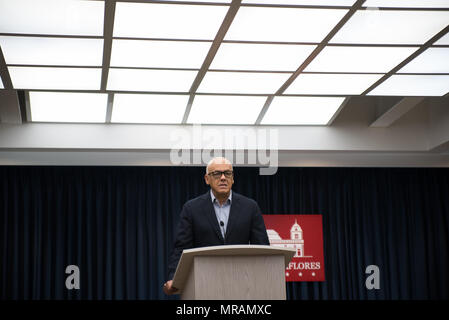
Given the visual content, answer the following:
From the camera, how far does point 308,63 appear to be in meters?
6.80

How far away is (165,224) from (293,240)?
1917mm

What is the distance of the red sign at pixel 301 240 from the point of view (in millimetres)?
10070

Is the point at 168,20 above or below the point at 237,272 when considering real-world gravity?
above

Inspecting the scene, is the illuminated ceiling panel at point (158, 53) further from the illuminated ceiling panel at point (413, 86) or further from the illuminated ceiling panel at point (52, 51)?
the illuminated ceiling panel at point (413, 86)

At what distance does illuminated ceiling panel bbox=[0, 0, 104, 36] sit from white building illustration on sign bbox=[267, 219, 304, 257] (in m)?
5.04

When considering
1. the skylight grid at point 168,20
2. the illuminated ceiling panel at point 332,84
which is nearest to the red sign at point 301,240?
the illuminated ceiling panel at point 332,84

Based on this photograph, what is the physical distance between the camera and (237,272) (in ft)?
10.2

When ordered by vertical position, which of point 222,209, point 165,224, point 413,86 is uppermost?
point 413,86

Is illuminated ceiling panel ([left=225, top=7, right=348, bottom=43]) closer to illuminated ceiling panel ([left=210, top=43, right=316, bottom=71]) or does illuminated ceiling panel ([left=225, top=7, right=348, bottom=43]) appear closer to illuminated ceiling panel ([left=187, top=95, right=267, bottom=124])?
illuminated ceiling panel ([left=210, top=43, right=316, bottom=71])

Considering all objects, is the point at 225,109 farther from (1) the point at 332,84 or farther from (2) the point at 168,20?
(2) the point at 168,20

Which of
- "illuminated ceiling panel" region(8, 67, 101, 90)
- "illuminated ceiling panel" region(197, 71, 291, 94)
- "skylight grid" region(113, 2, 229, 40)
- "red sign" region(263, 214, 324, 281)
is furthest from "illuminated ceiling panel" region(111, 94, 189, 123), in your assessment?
"red sign" region(263, 214, 324, 281)

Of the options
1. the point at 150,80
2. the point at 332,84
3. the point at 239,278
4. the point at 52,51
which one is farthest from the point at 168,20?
the point at 239,278
